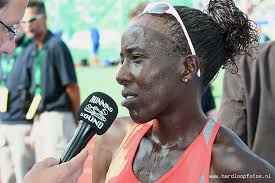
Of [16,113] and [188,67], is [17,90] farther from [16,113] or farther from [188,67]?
[188,67]

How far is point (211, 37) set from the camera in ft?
7.97

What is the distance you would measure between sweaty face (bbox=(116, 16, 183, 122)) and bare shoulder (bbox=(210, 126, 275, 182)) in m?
0.27

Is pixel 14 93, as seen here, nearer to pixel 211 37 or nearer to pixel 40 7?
pixel 40 7

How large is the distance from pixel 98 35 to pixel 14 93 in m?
4.60

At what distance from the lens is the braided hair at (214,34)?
236 cm

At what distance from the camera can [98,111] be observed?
2131mm

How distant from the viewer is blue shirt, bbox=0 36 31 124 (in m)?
5.89

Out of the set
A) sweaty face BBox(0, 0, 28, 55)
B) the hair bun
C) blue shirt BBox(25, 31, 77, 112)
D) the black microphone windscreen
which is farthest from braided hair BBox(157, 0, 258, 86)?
blue shirt BBox(25, 31, 77, 112)

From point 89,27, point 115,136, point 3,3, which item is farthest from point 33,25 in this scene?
point 89,27

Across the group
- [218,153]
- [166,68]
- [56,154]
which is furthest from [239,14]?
[56,154]

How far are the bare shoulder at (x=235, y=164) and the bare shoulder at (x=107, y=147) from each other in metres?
0.44

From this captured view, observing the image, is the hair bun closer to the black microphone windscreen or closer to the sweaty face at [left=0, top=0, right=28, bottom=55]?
the black microphone windscreen

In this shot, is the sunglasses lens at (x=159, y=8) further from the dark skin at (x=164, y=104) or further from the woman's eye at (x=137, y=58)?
the woman's eye at (x=137, y=58)

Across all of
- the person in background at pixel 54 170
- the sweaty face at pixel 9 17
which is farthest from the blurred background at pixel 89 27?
the person in background at pixel 54 170
